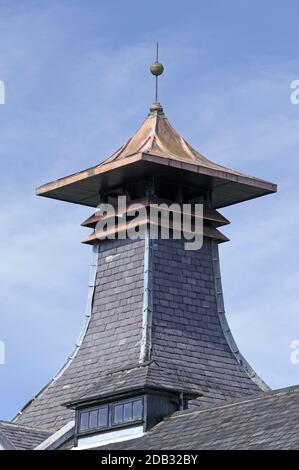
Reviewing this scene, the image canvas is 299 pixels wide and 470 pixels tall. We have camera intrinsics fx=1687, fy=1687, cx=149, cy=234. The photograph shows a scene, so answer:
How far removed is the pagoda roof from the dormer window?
1012 cm

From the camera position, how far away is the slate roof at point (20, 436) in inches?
2223

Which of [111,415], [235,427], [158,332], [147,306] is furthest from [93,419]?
[235,427]

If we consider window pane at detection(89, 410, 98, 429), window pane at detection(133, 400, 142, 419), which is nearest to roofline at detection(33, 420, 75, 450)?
window pane at detection(89, 410, 98, 429)

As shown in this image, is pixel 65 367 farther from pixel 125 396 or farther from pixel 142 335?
pixel 125 396

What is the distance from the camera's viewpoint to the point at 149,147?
207 feet

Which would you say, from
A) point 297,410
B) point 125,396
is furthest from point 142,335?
point 297,410

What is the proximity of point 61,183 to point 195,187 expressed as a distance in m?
5.15

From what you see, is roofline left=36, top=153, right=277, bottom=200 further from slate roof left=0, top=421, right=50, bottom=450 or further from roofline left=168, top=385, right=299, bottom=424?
roofline left=168, top=385, right=299, bottom=424

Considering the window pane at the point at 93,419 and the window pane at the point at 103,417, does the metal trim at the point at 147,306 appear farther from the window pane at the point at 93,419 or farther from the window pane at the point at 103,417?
the window pane at the point at 103,417

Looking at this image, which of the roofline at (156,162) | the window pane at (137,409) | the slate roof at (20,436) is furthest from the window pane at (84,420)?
the roofline at (156,162)

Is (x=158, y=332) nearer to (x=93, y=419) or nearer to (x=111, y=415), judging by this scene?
(x=93, y=419)

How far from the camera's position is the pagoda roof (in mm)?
61875

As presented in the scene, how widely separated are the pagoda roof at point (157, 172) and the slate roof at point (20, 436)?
32.9ft
